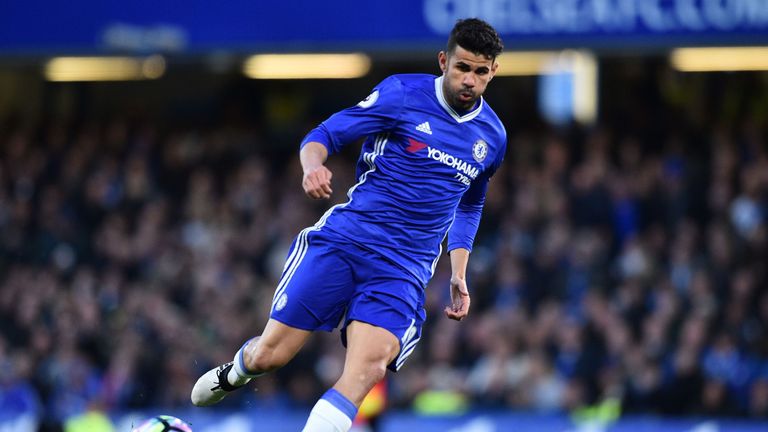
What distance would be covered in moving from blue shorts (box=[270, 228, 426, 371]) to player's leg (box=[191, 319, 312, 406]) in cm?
7

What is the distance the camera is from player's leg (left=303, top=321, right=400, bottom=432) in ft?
21.6

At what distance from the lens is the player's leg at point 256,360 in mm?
7035

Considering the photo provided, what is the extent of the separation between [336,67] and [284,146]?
1.47m

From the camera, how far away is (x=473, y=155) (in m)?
7.09

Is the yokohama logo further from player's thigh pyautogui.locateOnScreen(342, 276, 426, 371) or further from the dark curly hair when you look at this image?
player's thigh pyautogui.locateOnScreen(342, 276, 426, 371)

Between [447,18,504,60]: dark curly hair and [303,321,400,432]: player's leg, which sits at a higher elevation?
[447,18,504,60]: dark curly hair

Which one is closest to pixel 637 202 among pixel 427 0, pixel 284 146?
pixel 427 0

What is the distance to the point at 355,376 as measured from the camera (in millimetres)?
6699

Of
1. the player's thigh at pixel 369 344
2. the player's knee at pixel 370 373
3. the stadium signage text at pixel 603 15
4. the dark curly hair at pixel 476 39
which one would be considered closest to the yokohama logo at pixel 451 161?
the dark curly hair at pixel 476 39

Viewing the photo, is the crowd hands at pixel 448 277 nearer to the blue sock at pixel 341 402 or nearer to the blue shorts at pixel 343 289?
the blue shorts at pixel 343 289

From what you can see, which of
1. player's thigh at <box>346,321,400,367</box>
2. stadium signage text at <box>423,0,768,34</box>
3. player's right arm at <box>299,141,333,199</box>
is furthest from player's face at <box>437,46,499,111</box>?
stadium signage text at <box>423,0,768,34</box>

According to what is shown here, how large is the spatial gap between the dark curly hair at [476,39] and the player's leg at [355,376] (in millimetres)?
1450

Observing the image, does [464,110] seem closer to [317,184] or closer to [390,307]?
[390,307]

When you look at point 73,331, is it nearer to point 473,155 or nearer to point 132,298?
point 132,298
